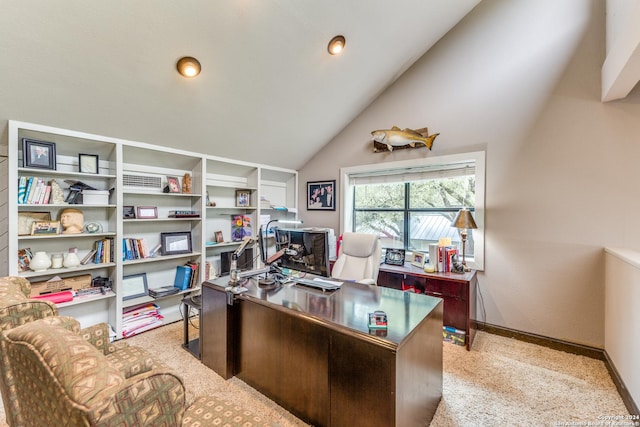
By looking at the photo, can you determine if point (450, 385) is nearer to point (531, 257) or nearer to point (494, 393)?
point (494, 393)

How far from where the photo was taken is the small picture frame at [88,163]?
100 inches

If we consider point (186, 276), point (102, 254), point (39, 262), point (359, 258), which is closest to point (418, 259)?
point (359, 258)

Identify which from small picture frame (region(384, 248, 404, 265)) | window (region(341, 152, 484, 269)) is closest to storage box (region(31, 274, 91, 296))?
window (region(341, 152, 484, 269))

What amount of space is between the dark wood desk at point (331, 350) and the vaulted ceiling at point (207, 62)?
5.57 ft

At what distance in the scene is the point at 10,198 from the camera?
209cm

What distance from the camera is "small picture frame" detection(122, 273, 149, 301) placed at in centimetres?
283

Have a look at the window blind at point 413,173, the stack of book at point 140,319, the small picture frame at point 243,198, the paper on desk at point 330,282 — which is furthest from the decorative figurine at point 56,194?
the window blind at point 413,173

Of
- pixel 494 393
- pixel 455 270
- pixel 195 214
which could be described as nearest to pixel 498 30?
pixel 455 270

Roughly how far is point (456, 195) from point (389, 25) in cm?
196

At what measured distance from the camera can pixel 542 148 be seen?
2.63 meters

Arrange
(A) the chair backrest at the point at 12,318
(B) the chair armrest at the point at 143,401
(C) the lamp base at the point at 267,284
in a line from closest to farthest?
(B) the chair armrest at the point at 143,401
(A) the chair backrest at the point at 12,318
(C) the lamp base at the point at 267,284

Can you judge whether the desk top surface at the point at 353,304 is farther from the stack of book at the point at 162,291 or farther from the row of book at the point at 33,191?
the row of book at the point at 33,191

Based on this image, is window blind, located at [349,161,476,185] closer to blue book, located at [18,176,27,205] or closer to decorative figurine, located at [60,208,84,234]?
decorative figurine, located at [60,208,84,234]

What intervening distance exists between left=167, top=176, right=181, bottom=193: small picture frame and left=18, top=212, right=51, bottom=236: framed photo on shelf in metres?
1.06
